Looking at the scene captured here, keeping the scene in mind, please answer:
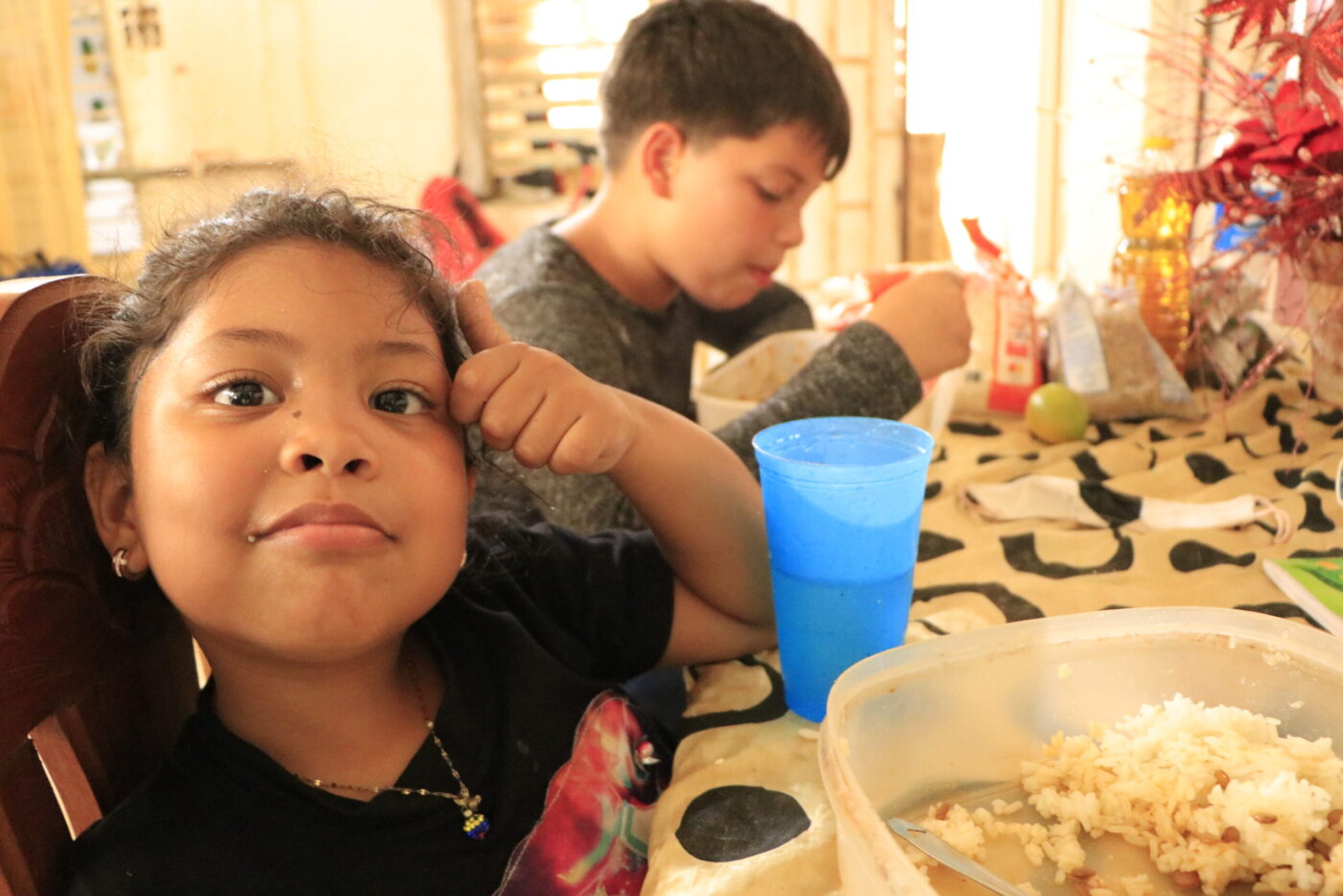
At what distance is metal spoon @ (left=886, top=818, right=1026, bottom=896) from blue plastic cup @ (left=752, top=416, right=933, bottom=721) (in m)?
0.15

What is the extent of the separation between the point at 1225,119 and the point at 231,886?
118 cm

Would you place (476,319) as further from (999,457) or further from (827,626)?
(999,457)

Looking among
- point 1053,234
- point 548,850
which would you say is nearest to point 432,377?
point 548,850

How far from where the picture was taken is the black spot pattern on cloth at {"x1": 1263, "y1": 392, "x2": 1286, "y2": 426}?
1.24 meters

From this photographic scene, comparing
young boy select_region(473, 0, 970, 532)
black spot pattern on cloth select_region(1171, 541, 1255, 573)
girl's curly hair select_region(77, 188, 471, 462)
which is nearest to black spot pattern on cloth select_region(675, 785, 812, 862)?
girl's curly hair select_region(77, 188, 471, 462)

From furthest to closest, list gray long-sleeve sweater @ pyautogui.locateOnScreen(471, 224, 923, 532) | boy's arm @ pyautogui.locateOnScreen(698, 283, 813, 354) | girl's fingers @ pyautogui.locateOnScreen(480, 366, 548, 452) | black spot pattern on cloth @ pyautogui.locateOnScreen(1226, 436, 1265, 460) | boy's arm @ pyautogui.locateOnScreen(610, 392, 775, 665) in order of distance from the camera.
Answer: boy's arm @ pyautogui.locateOnScreen(698, 283, 813, 354) < black spot pattern on cloth @ pyautogui.locateOnScreen(1226, 436, 1265, 460) < gray long-sleeve sweater @ pyautogui.locateOnScreen(471, 224, 923, 532) < boy's arm @ pyautogui.locateOnScreen(610, 392, 775, 665) < girl's fingers @ pyautogui.locateOnScreen(480, 366, 548, 452)

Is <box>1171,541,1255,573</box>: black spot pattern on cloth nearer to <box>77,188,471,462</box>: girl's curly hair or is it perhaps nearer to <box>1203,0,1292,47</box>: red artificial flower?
<box>1203,0,1292,47</box>: red artificial flower

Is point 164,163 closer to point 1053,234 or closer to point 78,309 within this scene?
point 1053,234

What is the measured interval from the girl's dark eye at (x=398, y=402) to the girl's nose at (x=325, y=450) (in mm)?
58

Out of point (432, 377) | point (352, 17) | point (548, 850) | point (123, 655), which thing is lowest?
point (548, 850)

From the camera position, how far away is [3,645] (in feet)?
2.01

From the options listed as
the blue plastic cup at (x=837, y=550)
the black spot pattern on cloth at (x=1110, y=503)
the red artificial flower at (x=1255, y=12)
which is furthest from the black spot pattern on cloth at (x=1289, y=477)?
the blue plastic cup at (x=837, y=550)

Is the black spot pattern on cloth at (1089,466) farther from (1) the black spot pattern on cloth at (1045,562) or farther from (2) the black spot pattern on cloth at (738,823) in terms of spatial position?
(2) the black spot pattern on cloth at (738,823)

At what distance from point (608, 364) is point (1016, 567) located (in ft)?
1.63
